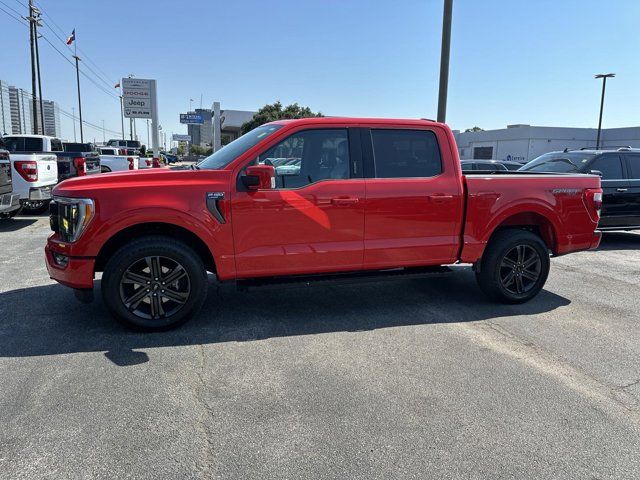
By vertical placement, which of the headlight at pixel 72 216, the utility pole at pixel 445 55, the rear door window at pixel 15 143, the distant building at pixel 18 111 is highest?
the distant building at pixel 18 111

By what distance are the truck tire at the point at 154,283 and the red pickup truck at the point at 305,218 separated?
0.01 m

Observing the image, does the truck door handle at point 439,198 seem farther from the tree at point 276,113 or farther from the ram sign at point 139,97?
the tree at point 276,113

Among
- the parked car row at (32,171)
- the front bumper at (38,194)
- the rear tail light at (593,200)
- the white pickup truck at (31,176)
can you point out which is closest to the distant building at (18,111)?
the parked car row at (32,171)

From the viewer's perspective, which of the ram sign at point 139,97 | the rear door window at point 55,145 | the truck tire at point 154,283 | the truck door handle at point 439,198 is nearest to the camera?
the truck tire at point 154,283

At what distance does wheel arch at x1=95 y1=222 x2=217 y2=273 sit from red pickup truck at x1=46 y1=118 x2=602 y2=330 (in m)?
0.01

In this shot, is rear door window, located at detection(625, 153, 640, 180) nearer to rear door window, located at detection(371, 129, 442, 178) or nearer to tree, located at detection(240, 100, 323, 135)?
rear door window, located at detection(371, 129, 442, 178)

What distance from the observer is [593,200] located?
5.69 m

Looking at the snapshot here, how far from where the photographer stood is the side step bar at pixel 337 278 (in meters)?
4.62

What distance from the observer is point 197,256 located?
445 centimetres

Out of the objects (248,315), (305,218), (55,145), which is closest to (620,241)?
(305,218)

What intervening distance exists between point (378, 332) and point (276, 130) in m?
2.21

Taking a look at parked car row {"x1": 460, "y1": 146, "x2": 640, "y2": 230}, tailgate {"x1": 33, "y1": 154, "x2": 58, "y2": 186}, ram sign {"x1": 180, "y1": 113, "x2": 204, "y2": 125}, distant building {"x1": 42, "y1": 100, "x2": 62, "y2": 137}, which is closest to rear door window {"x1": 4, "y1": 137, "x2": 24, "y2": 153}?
tailgate {"x1": 33, "y1": 154, "x2": 58, "y2": 186}

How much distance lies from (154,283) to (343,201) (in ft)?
6.40

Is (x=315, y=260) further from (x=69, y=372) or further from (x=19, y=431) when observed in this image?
(x=19, y=431)
